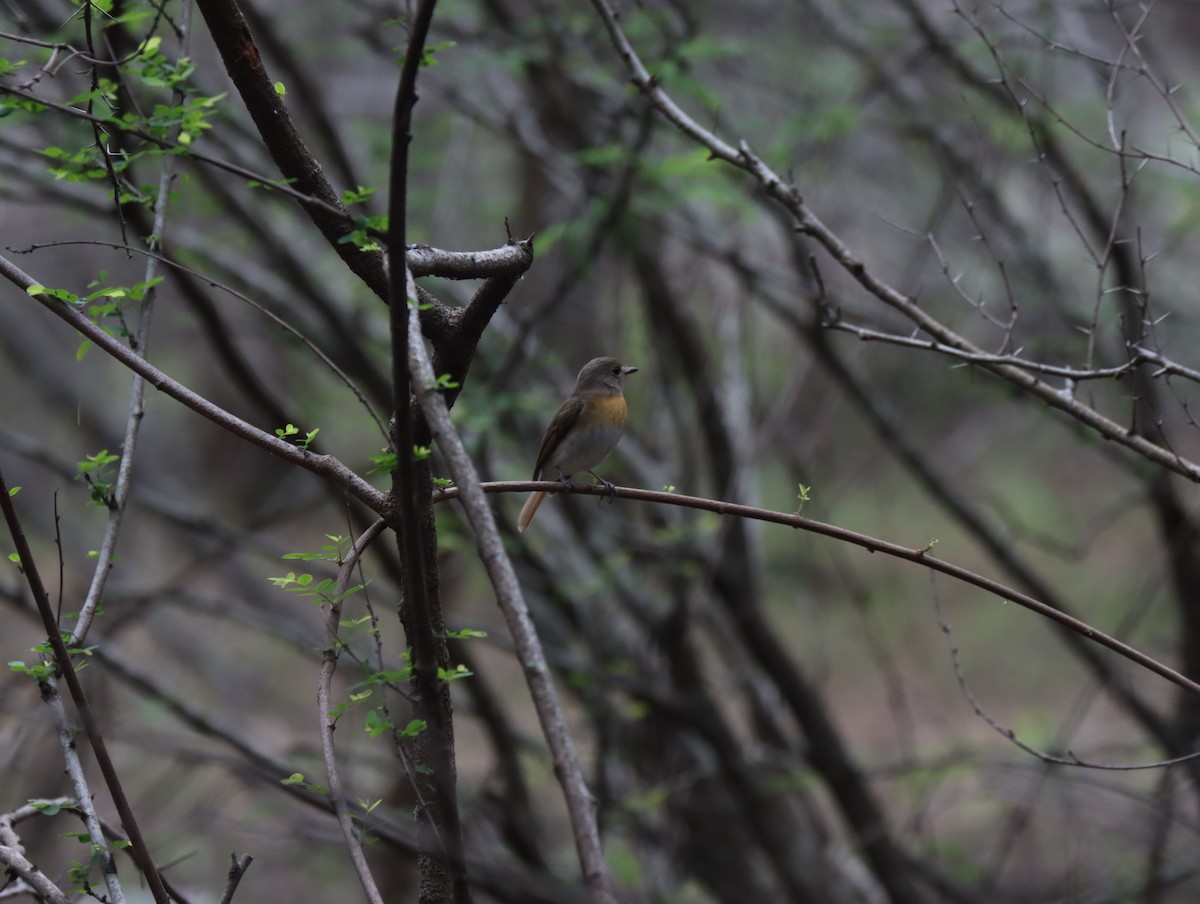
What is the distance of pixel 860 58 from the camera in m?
7.48

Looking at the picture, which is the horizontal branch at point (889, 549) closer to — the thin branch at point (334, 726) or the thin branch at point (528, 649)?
the thin branch at point (334, 726)

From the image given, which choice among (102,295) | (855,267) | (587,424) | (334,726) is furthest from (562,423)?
(334,726)

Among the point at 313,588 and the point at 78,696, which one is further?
the point at 313,588

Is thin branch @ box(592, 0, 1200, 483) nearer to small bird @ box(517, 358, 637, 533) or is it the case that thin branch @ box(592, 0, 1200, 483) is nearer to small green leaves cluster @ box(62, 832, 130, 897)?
small bird @ box(517, 358, 637, 533)

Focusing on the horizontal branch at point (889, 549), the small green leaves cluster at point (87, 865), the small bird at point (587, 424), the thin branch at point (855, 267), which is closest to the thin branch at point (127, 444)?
the small green leaves cluster at point (87, 865)

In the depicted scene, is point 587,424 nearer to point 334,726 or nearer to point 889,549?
point 889,549

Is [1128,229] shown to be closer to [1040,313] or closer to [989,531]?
[1040,313]

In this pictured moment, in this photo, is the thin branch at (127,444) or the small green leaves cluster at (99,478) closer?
the thin branch at (127,444)

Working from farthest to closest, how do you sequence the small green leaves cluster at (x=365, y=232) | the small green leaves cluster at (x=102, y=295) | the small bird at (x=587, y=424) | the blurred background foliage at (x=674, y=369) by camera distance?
the blurred background foliage at (x=674, y=369)
the small bird at (x=587, y=424)
the small green leaves cluster at (x=102, y=295)
the small green leaves cluster at (x=365, y=232)

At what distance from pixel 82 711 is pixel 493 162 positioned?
45.0ft

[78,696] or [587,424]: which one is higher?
[587,424]

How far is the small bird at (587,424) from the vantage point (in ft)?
16.8

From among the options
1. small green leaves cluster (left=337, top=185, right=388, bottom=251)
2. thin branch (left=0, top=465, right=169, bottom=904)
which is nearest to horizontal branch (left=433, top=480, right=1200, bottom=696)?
small green leaves cluster (left=337, top=185, right=388, bottom=251)

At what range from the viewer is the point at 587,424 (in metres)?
5.14
